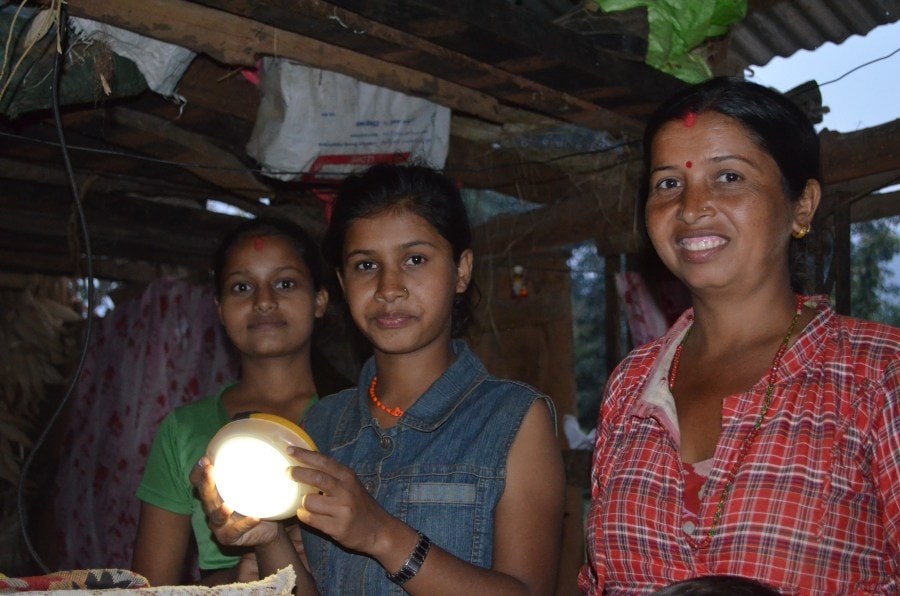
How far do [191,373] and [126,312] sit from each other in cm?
65

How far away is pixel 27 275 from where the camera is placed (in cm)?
650

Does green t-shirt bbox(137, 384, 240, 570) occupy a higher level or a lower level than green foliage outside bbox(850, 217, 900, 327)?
lower

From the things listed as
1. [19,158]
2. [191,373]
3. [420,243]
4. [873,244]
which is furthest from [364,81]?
[873,244]

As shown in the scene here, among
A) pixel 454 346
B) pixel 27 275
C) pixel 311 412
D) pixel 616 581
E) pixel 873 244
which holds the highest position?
pixel 873 244

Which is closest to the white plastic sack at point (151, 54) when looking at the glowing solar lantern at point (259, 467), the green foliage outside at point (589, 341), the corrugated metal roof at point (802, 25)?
the glowing solar lantern at point (259, 467)

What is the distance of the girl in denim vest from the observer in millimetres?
1716

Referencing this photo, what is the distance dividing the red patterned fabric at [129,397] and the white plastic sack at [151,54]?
2.24 m

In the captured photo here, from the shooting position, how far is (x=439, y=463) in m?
1.96

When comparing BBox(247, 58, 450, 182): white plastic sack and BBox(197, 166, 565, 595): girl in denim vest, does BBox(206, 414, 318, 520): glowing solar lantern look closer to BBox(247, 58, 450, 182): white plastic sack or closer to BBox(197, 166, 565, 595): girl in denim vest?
BBox(197, 166, 565, 595): girl in denim vest

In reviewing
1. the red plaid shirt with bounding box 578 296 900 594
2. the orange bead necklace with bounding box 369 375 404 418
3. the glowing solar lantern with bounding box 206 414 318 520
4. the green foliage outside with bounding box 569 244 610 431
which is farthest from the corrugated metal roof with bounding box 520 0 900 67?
the green foliage outside with bounding box 569 244 610 431

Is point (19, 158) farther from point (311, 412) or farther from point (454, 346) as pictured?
point (454, 346)

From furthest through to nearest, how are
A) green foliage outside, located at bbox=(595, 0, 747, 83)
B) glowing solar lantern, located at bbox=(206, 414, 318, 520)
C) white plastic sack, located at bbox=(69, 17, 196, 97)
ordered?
green foliage outside, located at bbox=(595, 0, 747, 83) < white plastic sack, located at bbox=(69, 17, 196, 97) < glowing solar lantern, located at bbox=(206, 414, 318, 520)

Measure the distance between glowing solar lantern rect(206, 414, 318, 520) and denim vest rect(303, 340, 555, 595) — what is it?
34cm

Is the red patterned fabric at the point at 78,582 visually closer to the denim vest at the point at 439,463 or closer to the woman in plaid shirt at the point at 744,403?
the denim vest at the point at 439,463
